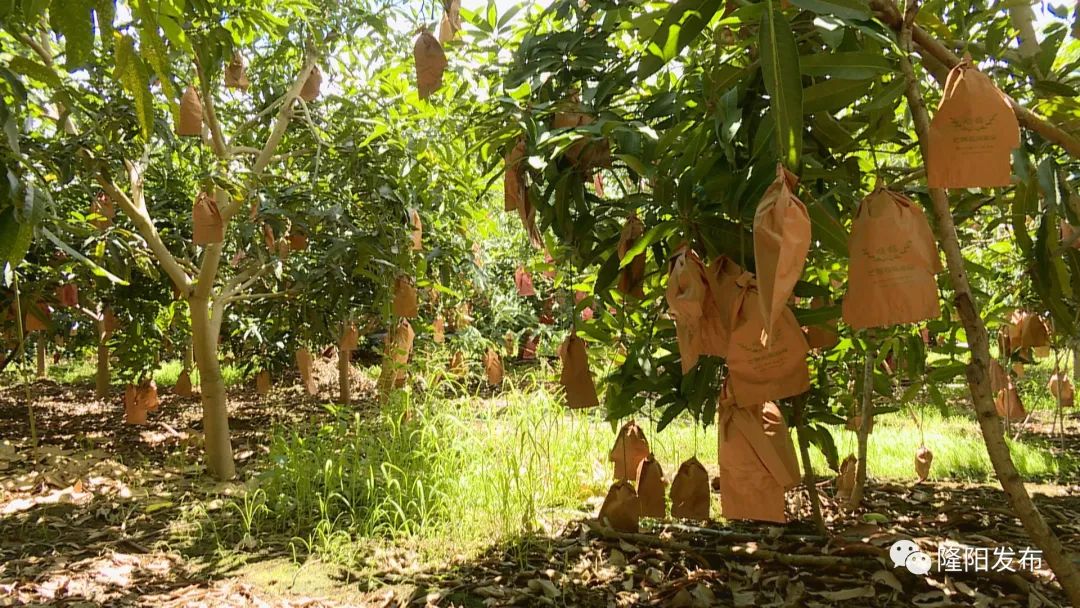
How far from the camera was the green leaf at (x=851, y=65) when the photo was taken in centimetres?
89

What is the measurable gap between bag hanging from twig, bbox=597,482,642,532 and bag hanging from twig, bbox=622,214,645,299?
65 cm

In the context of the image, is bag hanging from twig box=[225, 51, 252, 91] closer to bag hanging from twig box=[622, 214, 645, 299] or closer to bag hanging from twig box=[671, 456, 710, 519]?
bag hanging from twig box=[622, 214, 645, 299]

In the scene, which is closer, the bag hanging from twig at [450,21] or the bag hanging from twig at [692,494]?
the bag hanging from twig at [692,494]

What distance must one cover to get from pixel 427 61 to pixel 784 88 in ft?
4.59

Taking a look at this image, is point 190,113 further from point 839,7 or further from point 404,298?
point 839,7

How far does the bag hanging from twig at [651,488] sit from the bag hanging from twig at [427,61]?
117 cm

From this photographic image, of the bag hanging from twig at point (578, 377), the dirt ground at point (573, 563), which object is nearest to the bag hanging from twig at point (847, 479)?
the dirt ground at point (573, 563)

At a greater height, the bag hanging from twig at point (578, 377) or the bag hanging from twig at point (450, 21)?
the bag hanging from twig at point (450, 21)

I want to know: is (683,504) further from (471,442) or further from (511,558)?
(471,442)

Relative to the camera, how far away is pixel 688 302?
957mm

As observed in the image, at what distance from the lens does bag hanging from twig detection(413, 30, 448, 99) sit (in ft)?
6.40

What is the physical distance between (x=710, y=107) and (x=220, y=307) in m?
3.40

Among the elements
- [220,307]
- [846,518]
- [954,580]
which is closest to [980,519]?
[846,518]

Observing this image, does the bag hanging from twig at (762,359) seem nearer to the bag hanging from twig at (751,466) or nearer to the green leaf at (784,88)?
the bag hanging from twig at (751,466)
